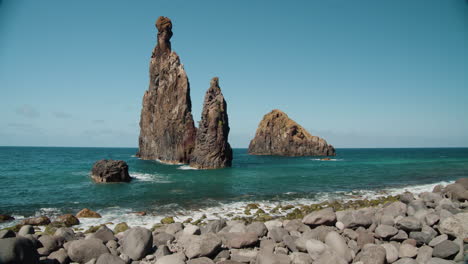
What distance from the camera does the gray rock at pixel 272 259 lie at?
26.2ft

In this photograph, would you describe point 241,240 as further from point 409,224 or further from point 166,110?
point 166,110

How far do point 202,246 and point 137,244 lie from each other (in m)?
2.13

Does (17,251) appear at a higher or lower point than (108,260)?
higher

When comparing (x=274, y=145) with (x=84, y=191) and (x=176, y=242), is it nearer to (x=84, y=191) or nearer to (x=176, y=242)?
(x=84, y=191)

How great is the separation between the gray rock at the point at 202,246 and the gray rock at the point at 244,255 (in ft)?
1.89

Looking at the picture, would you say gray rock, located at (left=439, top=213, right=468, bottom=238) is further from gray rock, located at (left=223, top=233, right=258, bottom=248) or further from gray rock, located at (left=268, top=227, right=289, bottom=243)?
gray rock, located at (left=223, top=233, right=258, bottom=248)

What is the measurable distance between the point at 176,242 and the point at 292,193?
1802 cm

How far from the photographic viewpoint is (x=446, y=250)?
27.3ft

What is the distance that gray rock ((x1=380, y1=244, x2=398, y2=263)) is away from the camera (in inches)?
328

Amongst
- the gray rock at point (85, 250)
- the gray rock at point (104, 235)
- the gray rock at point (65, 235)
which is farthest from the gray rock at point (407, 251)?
the gray rock at point (65, 235)

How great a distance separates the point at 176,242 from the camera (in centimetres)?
1035

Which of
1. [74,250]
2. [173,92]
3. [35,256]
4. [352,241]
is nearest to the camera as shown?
[35,256]

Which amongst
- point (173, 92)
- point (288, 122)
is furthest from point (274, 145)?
point (173, 92)

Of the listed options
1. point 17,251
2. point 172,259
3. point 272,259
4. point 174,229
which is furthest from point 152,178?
point 272,259
